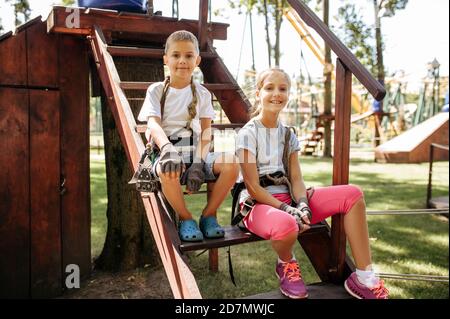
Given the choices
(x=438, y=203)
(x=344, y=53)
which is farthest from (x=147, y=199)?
(x=438, y=203)

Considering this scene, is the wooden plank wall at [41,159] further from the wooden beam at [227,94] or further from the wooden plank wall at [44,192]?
the wooden beam at [227,94]

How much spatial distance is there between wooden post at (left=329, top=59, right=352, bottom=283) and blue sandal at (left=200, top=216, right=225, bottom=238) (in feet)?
2.11

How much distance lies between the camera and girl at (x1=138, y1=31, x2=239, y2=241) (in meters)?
2.12

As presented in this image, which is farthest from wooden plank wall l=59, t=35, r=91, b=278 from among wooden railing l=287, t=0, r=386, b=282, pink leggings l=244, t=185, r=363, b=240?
wooden railing l=287, t=0, r=386, b=282

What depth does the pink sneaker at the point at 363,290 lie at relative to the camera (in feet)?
6.86

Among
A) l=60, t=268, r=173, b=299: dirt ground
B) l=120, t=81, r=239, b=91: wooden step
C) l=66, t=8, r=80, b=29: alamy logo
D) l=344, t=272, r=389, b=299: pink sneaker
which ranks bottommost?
l=60, t=268, r=173, b=299: dirt ground

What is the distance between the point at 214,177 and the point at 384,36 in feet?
37.3

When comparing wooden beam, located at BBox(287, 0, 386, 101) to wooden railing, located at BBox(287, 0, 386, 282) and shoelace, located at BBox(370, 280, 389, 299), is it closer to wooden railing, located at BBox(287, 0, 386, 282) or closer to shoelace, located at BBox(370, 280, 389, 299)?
wooden railing, located at BBox(287, 0, 386, 282)

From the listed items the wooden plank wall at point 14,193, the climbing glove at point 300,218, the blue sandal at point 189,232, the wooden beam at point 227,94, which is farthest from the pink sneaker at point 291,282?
the wooden plank wall at point 14,193

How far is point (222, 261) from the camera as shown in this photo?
14.4 ft

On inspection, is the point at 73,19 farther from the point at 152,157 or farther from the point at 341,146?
the point at 341,146

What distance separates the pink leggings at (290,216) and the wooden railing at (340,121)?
0.10 metres

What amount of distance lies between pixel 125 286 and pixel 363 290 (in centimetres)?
228

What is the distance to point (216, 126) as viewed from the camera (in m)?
2.73
